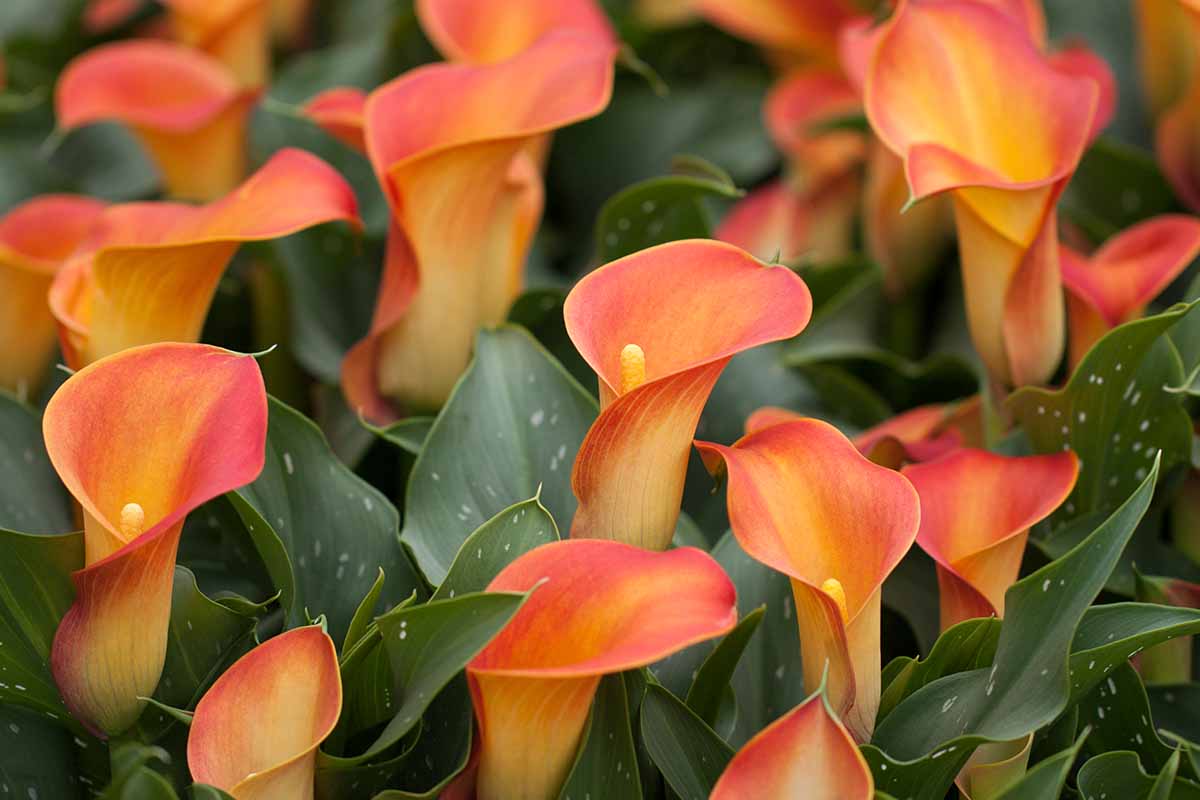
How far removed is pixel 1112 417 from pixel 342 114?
49 cm

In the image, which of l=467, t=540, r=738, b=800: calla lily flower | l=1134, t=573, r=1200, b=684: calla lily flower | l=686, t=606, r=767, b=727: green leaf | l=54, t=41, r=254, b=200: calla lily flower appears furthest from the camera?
l=54, t=41, r=254, b=200: calla lily flower

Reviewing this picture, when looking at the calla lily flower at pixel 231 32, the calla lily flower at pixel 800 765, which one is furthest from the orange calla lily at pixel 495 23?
the calla lily flower at pixel 800 765

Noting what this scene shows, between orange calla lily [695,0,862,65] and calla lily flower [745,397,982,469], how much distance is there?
46cm

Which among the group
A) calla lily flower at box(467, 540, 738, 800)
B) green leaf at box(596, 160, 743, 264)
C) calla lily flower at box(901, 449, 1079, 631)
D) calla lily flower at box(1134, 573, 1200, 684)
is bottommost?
calla lily flower at box(1134, 573, 1200, 684)

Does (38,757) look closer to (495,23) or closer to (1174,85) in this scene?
(495,23)

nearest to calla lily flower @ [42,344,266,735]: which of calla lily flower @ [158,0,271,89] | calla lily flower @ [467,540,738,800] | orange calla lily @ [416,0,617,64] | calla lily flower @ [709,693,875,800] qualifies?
calla lily flower @ [467,540,738,800]

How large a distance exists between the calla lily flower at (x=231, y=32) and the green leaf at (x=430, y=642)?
0.67m

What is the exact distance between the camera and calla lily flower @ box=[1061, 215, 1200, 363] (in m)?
0.79

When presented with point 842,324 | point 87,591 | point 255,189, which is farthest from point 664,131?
point 87,591

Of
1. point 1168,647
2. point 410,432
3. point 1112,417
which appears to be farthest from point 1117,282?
point 410,432

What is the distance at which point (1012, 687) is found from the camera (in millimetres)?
598

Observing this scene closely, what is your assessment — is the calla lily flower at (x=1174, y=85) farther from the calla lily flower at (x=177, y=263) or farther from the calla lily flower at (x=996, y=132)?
the calla lily flower at (x=177, y=263)

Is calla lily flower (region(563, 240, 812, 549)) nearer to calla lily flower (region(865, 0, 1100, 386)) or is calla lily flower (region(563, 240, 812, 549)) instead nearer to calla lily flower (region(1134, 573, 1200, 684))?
calla lily flower (region(865, 0, 1100, 386))

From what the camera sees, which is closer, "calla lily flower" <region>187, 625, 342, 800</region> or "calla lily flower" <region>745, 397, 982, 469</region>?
"calla lily flower" <region>187, 625, 342, 800</region>
